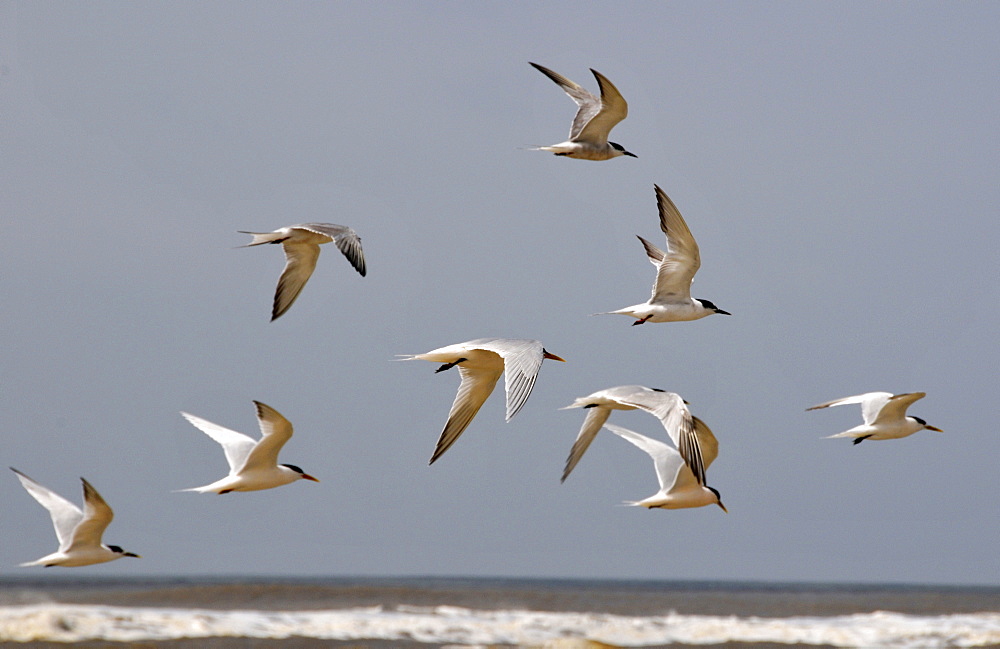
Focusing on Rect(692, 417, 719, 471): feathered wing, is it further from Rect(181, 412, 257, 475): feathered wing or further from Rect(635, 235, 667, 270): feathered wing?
Rect(181, 412, 257, 475): feathered wing

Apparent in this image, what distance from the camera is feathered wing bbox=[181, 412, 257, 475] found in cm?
1126

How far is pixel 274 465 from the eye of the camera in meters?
11.3

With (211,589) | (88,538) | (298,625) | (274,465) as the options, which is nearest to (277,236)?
(274,465)

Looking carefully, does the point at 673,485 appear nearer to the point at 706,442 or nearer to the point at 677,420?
the point at 706,442

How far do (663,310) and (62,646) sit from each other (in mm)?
9061

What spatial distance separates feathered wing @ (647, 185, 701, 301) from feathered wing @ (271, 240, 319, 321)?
11.9ft

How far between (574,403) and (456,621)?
973cm

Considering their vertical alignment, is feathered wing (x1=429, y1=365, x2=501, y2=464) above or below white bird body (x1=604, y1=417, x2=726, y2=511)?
above

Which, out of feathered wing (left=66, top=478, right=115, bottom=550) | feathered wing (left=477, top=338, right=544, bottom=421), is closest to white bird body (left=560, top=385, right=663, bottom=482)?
feathered wing (left=477, top=338, right=544, bottom=421)

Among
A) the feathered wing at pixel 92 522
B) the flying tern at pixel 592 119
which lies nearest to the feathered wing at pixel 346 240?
the flying tern at pixel 592 119

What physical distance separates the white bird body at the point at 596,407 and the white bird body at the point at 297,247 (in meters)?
2.61

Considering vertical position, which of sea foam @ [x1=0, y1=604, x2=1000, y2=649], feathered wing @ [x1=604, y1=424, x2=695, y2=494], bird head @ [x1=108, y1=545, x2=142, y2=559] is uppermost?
feathered wing @ [x1=604, y1=424, x2=695, y2=494]

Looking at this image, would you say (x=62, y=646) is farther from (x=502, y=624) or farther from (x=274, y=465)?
(x=502, y=624)

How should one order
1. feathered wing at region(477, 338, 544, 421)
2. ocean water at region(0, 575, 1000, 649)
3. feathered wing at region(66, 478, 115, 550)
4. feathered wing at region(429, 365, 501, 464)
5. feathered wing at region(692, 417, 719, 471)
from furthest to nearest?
ocean water at region(0, 575, 1000, 649) < feathered wing at region(66, 478, 115, 550) < feathered wing at region(692, 417, 719, 471) < feathered wing at region(429, 365, 501, 464) < feathered wing at region(477, 338, 544, 421)
